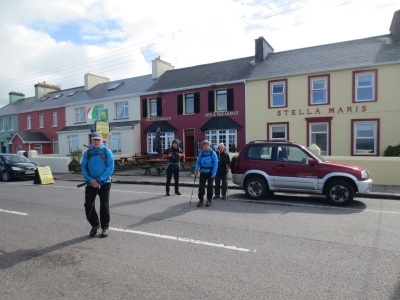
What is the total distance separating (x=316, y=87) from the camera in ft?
61.7

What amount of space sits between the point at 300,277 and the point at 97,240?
135 inches

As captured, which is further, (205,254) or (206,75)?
(206,75)

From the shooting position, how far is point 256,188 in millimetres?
9219

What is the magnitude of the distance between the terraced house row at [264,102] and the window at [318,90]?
A: 2.3 inches

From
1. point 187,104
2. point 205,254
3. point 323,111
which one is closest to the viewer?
point 205,254

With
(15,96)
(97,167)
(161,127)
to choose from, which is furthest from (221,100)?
(15,96)

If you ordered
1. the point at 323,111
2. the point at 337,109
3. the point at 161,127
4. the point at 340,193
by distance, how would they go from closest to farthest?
the point at 340,193 < the point at 337,109 < the point at 323,111 < the point at 161,127

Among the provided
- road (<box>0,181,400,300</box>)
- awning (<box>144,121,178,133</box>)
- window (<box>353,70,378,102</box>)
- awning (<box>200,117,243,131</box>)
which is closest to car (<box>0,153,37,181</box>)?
road (<box>0,181,400,300</box>)

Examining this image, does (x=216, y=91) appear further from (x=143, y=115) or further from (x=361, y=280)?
(x=361, y=280)

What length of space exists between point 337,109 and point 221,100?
26.4ft

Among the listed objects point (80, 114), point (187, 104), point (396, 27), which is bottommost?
point (80, 114)

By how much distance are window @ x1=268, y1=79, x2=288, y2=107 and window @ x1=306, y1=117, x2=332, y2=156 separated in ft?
7.02

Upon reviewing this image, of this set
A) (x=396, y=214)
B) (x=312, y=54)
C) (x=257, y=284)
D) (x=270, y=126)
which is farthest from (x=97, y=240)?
(x=312, y=54)

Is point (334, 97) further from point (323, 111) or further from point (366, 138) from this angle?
point (366, 138)
